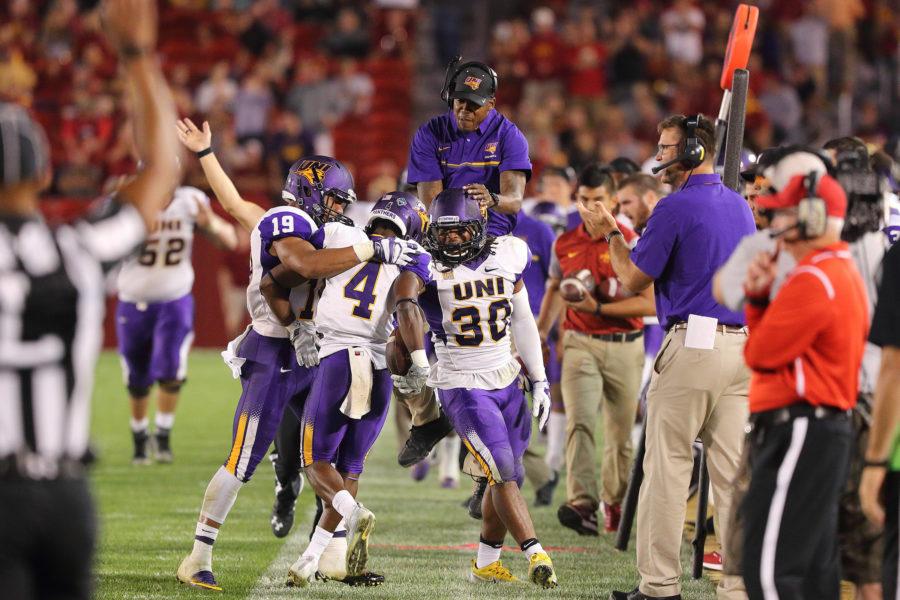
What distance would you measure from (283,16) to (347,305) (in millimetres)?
15753

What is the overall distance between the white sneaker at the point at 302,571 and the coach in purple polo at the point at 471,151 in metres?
2.15

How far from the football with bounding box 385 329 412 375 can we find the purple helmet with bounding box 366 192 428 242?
0.52m

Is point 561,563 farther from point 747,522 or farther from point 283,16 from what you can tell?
point 283,16

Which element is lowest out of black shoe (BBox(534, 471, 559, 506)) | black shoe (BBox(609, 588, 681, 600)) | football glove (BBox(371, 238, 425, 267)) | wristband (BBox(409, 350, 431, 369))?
black shoe (BBox(534, 471, 559, 506))

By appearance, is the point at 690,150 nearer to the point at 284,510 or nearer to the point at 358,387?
the point at 358,387

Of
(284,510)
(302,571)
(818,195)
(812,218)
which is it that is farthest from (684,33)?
(812,218)

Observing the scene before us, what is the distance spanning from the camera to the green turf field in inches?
249

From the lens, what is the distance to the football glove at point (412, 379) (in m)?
6.44

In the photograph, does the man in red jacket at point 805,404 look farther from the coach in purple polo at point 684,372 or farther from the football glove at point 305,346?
the football glove at point 305,346

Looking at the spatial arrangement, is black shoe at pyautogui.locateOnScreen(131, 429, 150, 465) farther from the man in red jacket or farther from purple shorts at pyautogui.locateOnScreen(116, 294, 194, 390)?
the man in red jacket

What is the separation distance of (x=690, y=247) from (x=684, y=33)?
13886mm

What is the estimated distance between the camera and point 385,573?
6.69m

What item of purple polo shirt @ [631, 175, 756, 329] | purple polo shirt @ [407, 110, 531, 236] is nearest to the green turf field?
purple polo shirt @ [631, 175, 756, 329]

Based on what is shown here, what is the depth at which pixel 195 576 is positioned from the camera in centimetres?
629
